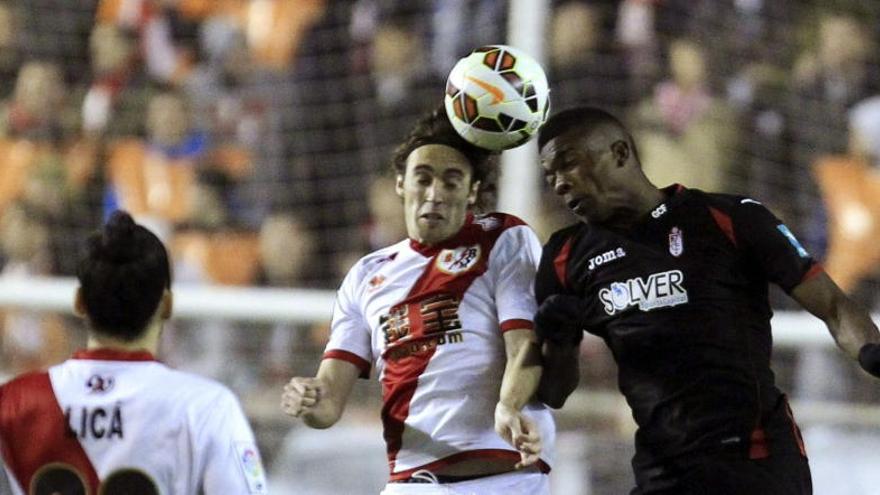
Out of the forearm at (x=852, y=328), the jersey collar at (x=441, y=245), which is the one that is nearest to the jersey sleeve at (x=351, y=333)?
the jersey collar at (x=441, y=245)

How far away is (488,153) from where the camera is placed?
4.73 metres

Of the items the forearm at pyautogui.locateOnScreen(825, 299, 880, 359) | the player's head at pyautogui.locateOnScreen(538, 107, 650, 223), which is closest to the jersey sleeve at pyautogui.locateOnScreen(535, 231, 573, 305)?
the player's head at pyautogui.locateOnScreen(538, 107, 650, 223)

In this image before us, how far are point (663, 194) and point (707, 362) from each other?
1.74 feet

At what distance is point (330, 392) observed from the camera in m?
4.66

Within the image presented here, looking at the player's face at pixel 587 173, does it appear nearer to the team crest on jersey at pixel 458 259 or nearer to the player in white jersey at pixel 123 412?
the team crest on jersey at pixel 458 259

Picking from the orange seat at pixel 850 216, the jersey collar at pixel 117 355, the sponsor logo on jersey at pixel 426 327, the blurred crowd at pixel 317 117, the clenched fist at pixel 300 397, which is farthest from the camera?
the blurred crowd at pixel 317 117

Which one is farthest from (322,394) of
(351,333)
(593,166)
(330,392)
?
(593,166)

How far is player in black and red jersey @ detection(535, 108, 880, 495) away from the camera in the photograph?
4.23 meters

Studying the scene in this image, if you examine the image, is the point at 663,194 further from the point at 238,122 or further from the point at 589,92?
the point at 238,122

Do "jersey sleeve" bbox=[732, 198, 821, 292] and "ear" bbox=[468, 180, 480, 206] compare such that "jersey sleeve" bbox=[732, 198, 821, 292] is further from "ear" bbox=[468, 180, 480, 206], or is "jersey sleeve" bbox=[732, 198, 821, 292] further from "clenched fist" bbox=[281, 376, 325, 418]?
"clenched fist" bbox=[281, 376, 325, 418]

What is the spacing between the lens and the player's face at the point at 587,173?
443 cm

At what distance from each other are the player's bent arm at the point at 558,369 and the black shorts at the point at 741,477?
0.38 m

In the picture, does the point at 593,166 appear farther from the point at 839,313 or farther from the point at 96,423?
the point at 96,423

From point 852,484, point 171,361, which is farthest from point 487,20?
point 852,484
